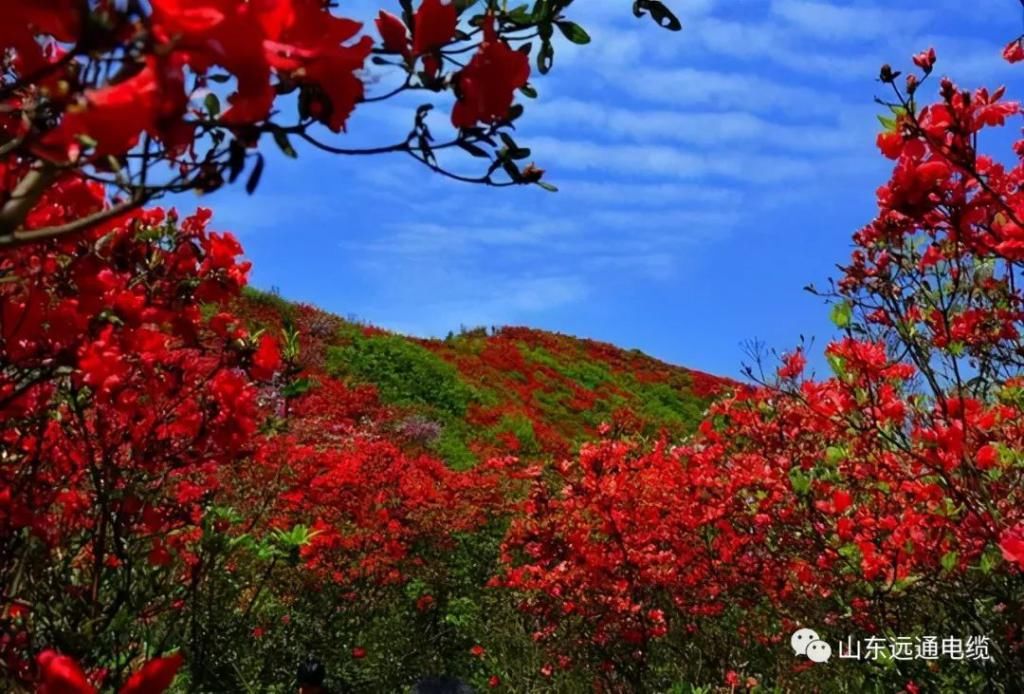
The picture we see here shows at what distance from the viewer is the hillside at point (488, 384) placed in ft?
57.2

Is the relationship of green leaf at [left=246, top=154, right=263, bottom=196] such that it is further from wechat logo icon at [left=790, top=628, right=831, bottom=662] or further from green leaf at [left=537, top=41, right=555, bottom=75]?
wechat logo icon at [left=790, top=628, right=831, bottom=662]

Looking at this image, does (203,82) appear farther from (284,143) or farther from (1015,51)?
(1015,51)

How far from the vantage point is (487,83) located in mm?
1433

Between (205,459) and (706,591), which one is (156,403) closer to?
(205,459)

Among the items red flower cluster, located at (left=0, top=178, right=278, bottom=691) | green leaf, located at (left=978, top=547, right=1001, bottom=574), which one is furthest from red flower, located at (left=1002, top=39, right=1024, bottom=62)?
red flower cluster, located at (left=0, top=178, right=278, bottom=691)

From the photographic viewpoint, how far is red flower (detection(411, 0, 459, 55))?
1.42m

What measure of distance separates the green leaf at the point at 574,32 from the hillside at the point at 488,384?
45.4ft

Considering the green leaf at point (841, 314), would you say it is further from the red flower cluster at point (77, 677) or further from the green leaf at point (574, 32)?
the red flower cluster at point (77, 677)

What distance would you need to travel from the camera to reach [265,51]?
98 centimetres

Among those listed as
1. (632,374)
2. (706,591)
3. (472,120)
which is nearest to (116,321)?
(472,120)

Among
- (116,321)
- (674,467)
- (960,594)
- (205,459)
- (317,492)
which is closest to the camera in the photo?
(116,321)

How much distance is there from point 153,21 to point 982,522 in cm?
338

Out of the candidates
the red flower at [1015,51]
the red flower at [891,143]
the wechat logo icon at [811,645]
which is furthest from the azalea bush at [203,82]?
the wechat logo icon at [811,645]

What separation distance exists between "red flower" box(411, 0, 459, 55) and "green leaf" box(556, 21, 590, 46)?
481 millimetres
